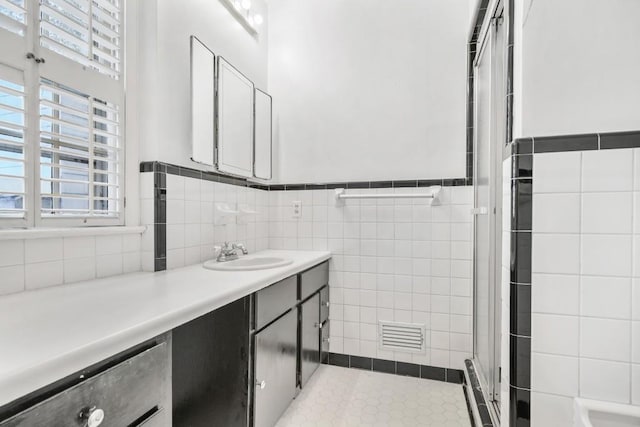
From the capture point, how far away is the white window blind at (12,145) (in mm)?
1023

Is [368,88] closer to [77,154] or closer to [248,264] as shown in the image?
[248,264]

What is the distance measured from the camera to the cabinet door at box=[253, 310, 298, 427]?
1390mm

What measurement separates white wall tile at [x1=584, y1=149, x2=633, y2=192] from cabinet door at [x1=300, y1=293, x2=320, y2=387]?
4.59 feet

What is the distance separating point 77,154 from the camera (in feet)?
4.08

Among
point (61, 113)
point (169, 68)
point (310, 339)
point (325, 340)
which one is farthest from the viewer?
point (325, 340)

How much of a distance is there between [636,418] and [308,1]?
2.81 m

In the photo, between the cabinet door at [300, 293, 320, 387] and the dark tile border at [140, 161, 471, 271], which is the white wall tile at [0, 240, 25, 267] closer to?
the dark tile border at [140, 161, 471, 271]

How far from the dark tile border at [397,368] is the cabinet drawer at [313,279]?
565 mm

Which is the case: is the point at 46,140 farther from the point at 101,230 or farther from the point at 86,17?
the point at 86,17

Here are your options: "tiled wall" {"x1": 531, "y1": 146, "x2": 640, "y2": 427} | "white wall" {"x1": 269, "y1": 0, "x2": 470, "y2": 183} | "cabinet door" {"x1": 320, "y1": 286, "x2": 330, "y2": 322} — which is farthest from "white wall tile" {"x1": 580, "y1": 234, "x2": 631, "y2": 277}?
"cabinet door" {"x1": 320, "y1": 286, "x2": 330, "y2": 322}

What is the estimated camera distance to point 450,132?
7.05 feet

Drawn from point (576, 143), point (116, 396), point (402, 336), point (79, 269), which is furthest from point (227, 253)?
point (576, 143)

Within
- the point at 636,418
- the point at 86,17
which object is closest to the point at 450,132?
the point at 636,418

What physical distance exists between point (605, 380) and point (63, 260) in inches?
71.0
